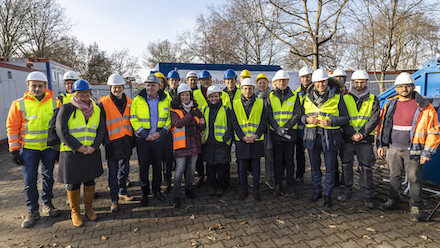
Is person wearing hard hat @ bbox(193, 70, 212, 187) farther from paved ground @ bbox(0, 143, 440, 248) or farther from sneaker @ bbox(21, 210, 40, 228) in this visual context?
sneaker @ bbox(21, 210, 40, 228)

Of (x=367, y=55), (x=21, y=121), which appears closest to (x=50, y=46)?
(x=21, y=121)

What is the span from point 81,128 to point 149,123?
3.21 ft

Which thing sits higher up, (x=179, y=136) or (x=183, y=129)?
(x=183, y=129)

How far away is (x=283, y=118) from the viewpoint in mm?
4430

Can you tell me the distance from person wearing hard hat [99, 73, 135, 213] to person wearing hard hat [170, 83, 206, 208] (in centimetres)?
74

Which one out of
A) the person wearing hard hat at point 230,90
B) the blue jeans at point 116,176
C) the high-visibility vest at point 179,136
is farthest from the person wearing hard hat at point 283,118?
the blue jeans at point 116,176

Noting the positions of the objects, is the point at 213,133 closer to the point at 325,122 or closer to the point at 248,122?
the point at 248,122

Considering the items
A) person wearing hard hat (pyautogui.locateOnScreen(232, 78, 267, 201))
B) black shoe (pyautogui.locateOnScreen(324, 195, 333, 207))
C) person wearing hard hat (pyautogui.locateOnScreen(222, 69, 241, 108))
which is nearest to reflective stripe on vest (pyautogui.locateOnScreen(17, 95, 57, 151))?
person wearing hard hat (pyautogui.locateOnScreen(232, 78, 267, 201))

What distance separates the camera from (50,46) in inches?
1057

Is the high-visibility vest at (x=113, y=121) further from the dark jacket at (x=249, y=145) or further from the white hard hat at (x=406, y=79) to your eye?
the white hard hat at (x=406, y=79)

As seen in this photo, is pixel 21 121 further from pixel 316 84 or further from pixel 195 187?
pixel 316 84

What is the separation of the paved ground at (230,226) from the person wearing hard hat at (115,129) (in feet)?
1.84

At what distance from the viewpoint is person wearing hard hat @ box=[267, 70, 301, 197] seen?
4402 mm

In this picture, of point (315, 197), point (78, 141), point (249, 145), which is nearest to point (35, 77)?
point (78, 141)
